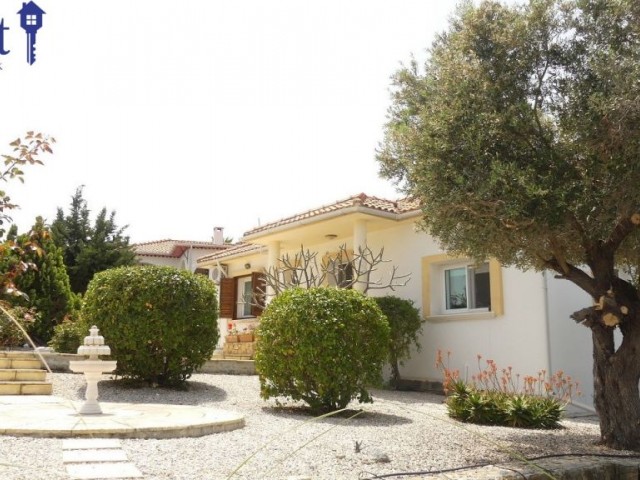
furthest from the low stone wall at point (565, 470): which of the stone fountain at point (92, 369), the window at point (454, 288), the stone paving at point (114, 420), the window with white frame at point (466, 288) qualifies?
the window with white frame at point (466, 288)

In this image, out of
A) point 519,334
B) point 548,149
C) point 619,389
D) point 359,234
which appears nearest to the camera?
point 548,149

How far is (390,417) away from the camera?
9188mm

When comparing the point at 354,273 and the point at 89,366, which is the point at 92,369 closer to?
the point at 89,366

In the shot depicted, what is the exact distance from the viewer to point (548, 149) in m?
6.71

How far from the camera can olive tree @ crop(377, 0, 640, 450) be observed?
6.30 metres

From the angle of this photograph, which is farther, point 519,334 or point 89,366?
point 519,334

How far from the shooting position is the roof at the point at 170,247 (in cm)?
3316

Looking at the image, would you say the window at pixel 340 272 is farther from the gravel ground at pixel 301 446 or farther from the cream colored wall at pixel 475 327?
the gravel ground at pixel 301 446

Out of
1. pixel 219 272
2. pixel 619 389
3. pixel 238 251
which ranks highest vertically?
pixel 238 251

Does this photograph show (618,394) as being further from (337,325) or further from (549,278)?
(549,278)

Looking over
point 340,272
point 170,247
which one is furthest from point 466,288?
point 170,247

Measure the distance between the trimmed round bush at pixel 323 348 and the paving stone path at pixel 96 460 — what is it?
10.7ft

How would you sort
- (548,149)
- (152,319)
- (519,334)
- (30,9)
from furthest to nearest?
(519,334) → (152,319) → (548,149) → (30,9)

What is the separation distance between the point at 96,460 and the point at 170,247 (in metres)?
30.9
